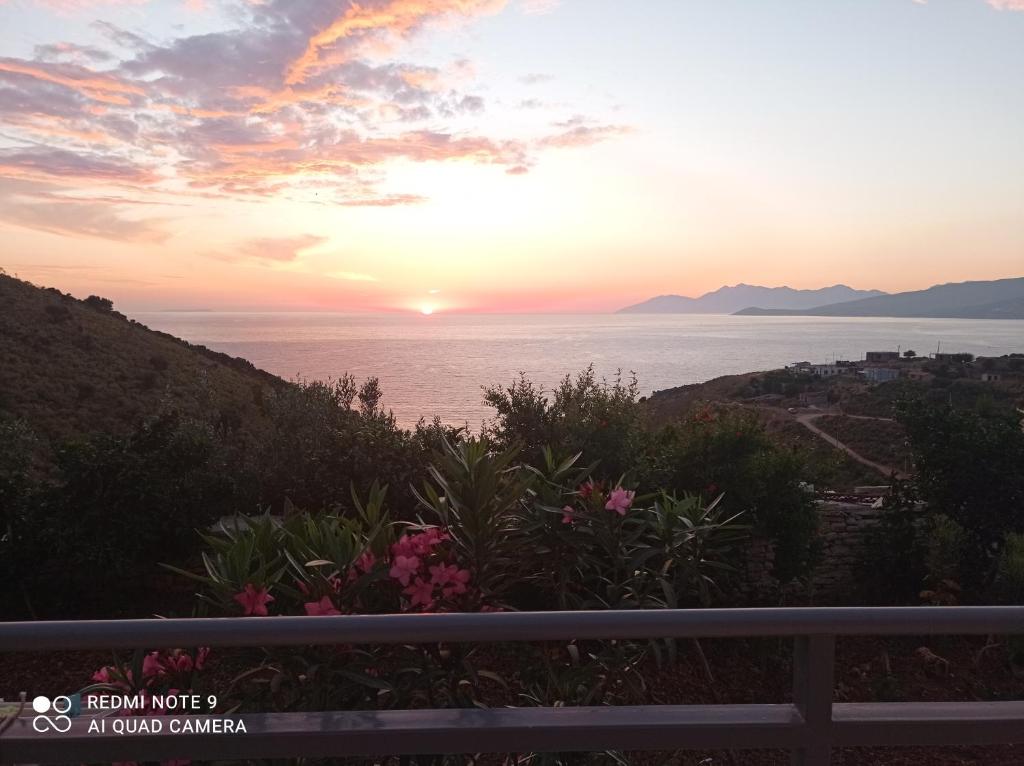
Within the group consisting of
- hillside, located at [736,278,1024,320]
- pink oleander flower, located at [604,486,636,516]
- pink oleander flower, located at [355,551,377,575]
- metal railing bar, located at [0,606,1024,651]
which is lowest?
pink oleander flower, located at [355,551,377,575]

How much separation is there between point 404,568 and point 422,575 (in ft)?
0.74

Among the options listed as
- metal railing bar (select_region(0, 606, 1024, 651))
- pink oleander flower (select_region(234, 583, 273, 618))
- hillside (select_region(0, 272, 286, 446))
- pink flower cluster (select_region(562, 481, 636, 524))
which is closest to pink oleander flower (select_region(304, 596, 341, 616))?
pink oleander flower (select_region(234, 583, 273, 618))

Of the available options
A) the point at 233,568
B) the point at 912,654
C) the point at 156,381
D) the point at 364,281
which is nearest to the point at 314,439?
the point at 233,568

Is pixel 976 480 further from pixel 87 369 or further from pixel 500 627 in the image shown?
pixel 87 369

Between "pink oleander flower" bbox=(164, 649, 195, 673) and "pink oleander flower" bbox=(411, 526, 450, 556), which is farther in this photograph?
"pink oleander flower" bbox=(411, 526, 450, 556)

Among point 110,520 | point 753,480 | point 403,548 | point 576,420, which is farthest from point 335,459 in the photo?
point 403,548

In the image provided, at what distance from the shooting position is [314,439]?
6.64 meters

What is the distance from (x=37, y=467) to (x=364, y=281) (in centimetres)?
3975

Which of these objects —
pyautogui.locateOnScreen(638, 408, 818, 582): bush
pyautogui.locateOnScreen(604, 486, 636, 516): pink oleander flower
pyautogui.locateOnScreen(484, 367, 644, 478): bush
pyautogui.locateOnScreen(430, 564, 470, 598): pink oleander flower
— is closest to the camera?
pyautogui.locateOnScreen(430, 564, 470, 598): pink oleander flower

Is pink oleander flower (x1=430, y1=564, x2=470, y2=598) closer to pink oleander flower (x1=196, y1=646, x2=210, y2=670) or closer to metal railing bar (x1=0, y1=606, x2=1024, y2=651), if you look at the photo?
pink oleander flower (x1=196, y1=646, x2=210, y2=670)

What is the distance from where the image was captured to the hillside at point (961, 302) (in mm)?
142750

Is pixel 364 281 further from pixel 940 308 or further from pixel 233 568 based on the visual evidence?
pixel 940 308

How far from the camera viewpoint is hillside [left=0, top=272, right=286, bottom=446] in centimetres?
1802

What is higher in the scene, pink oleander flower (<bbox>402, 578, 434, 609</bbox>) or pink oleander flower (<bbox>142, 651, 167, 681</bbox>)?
pink oleander flower (<bbox>402, 578, 434, 609</bbox>)
